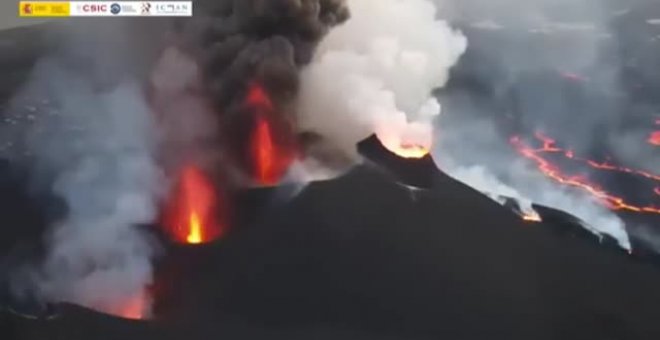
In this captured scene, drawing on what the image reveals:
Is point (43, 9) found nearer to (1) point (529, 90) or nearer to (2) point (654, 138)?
(1) point (529, 90)

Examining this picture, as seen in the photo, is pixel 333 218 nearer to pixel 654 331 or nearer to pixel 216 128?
pixel 216 128

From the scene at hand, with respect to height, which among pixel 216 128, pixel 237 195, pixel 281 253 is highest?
pixel 216 128

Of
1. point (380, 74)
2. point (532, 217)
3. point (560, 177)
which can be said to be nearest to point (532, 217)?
point (532, 217)

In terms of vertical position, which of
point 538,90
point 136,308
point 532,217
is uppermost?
point 538,90

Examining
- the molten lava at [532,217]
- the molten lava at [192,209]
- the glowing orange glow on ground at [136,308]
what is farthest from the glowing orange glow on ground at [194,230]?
the molten lava at [532,217]

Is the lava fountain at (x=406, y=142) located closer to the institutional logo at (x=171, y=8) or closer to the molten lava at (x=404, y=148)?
the molten lava at (x=404, y=148)

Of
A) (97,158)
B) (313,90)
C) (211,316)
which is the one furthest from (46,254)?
(313,90)

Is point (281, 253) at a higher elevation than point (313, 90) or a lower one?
lower
